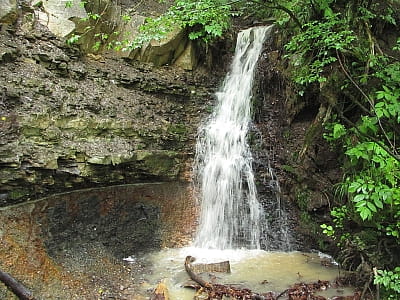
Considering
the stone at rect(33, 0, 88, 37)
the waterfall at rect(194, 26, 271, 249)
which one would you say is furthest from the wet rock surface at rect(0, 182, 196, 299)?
the stone at rect(33, 0, 88, 37)

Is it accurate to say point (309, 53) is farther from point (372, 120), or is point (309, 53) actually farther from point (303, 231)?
point (303, 231)

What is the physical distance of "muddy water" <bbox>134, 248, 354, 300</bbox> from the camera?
14.3 ft

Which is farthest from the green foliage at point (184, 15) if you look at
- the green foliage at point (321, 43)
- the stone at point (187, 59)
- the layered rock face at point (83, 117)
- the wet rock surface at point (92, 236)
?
the wet rock surface at point (92, 236)

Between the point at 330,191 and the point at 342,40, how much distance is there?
2.25 m

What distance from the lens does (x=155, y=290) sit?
420 cm

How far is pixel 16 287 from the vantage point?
3650 millimetres

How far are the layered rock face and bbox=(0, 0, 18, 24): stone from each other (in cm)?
10

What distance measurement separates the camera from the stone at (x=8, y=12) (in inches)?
232

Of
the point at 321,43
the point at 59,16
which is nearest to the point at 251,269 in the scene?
the point at 321,43

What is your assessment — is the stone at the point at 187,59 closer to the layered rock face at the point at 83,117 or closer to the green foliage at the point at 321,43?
the layered rock face at the point at 83,117

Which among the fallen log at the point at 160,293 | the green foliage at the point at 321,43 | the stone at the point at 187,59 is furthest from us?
the stone at the point at 187,59

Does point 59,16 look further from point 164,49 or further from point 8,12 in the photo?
point 164,49

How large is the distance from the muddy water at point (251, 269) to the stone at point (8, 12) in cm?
453

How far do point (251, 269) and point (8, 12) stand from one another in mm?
5715
